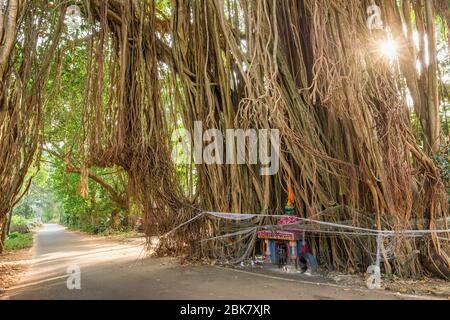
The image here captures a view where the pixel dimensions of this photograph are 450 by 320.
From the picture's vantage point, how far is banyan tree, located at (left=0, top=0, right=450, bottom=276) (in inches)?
117

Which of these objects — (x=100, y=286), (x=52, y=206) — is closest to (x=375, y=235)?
(x=100, y=286)

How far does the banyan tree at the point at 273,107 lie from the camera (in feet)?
9.73

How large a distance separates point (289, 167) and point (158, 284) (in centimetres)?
178

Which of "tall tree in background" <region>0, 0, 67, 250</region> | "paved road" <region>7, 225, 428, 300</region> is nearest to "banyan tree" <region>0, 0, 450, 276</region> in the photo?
"tall tree in background" <region>0, 0, 67, 250</region>

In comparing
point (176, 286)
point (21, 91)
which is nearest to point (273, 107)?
point (176, 286)

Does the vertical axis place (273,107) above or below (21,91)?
below

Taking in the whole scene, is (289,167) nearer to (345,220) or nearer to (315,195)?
(315,195)

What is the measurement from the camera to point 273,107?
2.85 m

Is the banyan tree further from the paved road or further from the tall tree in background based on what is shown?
the paved road

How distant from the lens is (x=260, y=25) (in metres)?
3.41

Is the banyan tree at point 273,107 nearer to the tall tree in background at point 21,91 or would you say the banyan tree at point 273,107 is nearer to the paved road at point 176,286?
the tall tree in background at point 21,91

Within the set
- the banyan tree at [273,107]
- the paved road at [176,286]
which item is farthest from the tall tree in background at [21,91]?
the paved road at [176,286]

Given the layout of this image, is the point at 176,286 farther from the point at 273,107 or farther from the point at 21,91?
the point at 21,91
